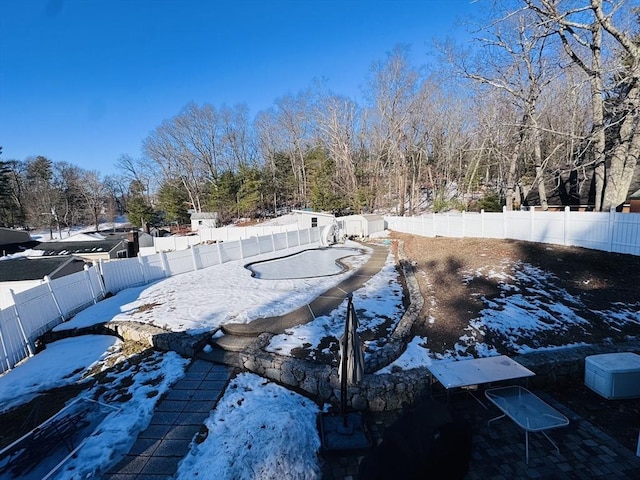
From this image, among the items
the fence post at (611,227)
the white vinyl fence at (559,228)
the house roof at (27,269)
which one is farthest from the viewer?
the house roof at (27,269)

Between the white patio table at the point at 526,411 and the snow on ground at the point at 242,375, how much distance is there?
110 cm

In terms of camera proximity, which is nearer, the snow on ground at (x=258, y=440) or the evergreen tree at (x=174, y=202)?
the snow on ground at (x=258, y=440)

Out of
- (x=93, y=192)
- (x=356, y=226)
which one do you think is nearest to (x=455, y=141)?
(x=356, y=226)

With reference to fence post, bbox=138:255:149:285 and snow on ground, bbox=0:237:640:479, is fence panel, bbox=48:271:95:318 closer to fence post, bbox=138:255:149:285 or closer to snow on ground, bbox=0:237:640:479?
snow on ground, bbox=0:237:640:479

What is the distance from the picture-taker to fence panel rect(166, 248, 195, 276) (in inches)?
486

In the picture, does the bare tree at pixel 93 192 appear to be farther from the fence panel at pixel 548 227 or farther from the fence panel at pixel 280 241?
the fence panel at pixel 548 227

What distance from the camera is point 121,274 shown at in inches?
418

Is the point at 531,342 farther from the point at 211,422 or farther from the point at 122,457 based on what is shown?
the point at 122,457

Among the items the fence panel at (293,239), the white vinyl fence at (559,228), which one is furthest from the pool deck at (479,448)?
the fence panel at (293,239)

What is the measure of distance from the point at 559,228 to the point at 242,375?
1125cm

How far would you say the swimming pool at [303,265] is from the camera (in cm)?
1169

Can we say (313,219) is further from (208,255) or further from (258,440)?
(258,440)

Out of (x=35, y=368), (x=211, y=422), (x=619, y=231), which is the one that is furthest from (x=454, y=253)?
(x=35, y=368)

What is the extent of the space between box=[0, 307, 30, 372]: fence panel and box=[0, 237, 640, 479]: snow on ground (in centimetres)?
34
